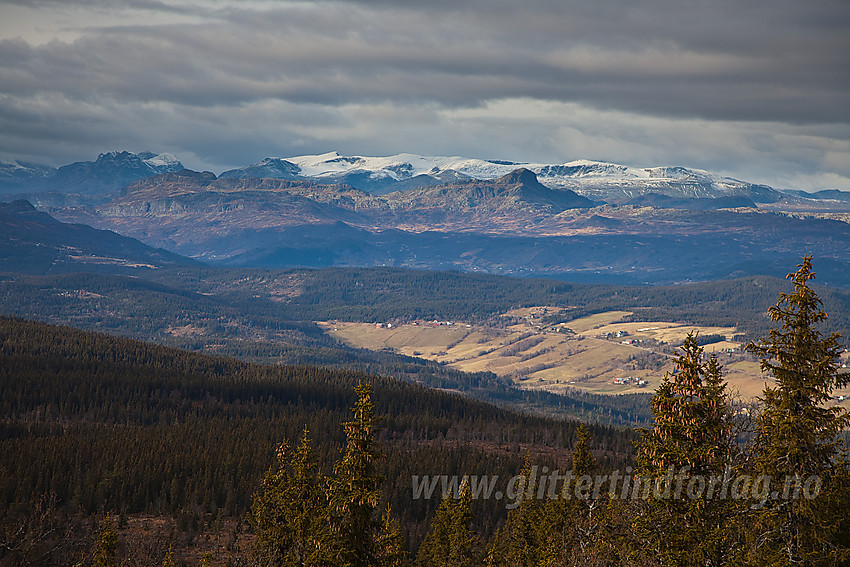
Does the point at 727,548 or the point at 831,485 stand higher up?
the point at 831,485

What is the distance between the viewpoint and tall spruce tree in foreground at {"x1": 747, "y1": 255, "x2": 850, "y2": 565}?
127 ft

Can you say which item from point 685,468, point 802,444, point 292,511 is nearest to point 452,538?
point 292,511

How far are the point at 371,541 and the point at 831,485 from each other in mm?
23233

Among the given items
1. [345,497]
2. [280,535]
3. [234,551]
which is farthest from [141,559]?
[345,497]

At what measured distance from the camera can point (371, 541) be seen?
44656 millimetres

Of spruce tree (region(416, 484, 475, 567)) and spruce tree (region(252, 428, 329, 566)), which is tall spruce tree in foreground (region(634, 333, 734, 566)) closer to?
spruce tree (region(252, 428, 329, 566))

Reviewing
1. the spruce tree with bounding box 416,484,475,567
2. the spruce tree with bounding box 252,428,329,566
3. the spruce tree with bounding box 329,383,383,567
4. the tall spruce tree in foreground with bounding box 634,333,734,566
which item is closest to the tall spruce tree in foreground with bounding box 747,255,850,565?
the tall spruce tree in foreground with bounding box 634,333,734,566

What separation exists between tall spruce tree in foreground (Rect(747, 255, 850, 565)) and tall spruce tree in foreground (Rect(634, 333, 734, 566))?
2148mm

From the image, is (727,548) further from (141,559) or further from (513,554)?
(141,559)

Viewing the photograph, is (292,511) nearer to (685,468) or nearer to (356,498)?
(356,498)

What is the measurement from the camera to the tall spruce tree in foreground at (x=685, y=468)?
134ft

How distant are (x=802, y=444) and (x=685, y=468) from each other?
18.4ft

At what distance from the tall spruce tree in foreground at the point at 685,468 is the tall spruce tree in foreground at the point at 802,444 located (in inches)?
84.6

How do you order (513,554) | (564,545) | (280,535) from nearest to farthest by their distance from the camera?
(280,535) < (564,545) < (513,554)
